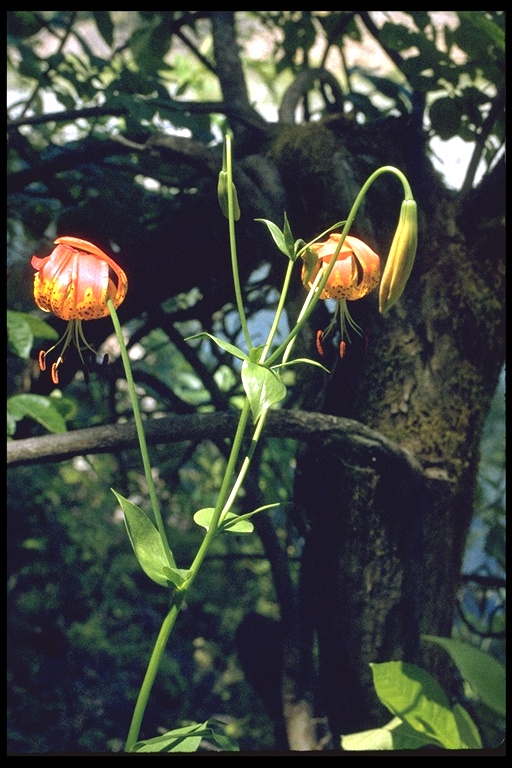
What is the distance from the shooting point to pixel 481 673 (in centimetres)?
49

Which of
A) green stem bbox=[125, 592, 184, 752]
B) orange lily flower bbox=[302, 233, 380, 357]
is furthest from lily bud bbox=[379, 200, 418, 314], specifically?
green stem bbox=[125, 592, 184, 752]

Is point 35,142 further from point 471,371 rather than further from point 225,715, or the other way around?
point 225,715

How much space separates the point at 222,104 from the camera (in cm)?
86

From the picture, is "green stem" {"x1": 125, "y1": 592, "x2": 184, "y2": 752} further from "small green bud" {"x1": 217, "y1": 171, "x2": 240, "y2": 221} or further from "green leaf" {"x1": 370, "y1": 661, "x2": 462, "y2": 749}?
"small green bud" {"x1": 217, "y1": 171, "x2": 240, "y2": 221}

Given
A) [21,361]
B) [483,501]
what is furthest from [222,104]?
[483,501]

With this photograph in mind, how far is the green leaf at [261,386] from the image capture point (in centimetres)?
49

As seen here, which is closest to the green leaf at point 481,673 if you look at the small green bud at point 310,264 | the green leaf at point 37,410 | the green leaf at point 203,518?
the green leaf at point 203,518

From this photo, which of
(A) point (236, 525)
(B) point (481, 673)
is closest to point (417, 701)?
(B) point (481, 673)

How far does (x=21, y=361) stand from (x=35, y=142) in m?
0.34

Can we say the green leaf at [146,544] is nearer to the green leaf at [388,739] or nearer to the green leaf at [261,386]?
the green leaf at [261,386]

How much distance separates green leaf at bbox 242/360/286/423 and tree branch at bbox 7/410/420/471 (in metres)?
0.16

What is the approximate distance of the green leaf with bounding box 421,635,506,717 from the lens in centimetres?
48

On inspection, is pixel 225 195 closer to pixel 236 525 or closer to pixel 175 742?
pixel 236 525

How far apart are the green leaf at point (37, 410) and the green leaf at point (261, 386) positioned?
0.89 feet
